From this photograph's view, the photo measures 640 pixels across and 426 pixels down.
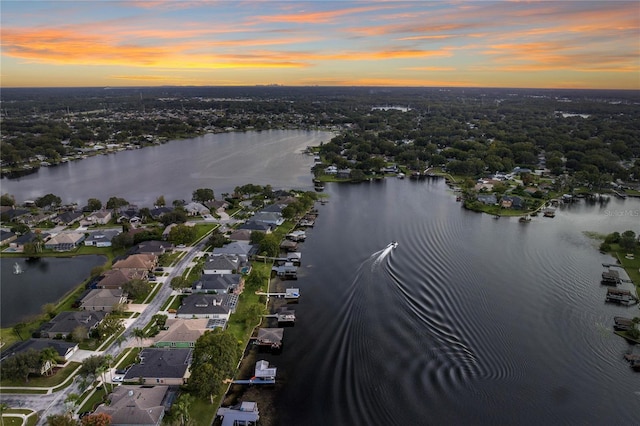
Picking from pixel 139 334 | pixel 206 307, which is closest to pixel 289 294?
pixel 206 307

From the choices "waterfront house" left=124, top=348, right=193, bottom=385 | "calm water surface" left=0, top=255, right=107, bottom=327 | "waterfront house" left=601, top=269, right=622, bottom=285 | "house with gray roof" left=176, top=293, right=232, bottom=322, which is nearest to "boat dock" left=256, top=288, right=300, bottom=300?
"house with gray roof" left=176, top=293, right=232, bottom=322

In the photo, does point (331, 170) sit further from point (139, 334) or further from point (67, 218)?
point (139, 334)

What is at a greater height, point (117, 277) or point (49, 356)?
point (117, 277)

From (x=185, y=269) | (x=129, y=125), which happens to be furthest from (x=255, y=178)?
(x=129, y=125)

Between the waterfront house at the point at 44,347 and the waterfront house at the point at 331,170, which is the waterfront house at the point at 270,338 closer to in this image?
the waterfront house at the point at 44,347

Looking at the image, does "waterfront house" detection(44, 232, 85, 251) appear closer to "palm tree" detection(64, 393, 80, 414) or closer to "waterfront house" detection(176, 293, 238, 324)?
"waterfront house" detection(176, 293, 238, 324)

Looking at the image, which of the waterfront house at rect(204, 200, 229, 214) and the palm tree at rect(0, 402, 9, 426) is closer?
the palm tree at rect(0, 402, 9, 426)

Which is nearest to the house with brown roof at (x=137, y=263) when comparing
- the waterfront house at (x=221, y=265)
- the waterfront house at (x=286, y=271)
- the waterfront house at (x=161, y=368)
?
the waterfront house at (x=221, y=265)
